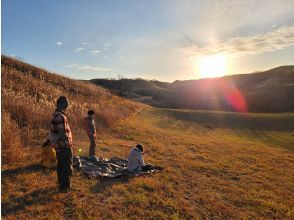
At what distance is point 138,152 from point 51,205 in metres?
5.08

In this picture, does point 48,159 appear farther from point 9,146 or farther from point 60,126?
point 60,126

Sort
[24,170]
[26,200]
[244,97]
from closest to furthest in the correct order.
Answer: [26,200], [24,170], [244,97]

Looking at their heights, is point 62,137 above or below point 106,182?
above

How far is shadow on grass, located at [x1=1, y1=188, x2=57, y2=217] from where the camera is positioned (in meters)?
8.47

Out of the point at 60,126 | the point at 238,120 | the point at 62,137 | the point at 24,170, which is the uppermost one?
the point at 60,126

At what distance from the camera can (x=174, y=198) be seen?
1084 centimetres

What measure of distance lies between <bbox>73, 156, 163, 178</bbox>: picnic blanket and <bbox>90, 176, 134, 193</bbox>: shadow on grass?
17cm

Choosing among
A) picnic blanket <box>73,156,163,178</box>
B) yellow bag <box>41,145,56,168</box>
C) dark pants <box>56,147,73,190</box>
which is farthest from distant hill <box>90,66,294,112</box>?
dark pants <box>56,147,73,190</box>

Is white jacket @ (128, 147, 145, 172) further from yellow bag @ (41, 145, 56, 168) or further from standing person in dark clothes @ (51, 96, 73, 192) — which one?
standing person in dark clothes @ (51, 96, 73, 192)

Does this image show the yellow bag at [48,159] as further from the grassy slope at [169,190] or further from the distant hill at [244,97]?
the distant hill at [244,97]

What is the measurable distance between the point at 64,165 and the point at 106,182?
237 centimetres

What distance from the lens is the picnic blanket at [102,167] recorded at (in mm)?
12273

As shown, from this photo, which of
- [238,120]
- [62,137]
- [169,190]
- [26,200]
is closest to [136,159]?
[169,190]

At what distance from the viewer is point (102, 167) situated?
43.5 feet
